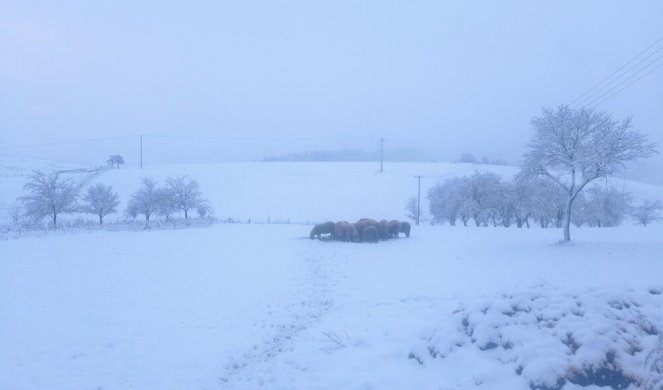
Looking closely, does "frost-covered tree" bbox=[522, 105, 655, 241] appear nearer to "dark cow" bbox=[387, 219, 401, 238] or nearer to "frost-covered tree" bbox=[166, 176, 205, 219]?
"dark cow" bbox=[387, 219, 401, 238]

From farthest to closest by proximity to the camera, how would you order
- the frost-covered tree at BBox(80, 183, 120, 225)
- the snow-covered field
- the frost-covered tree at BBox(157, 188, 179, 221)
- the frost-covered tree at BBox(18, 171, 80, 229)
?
the frost-covered tree at BBox(157, 188, 179, 221) → the frost-covered tree at BBox(80, 183, 120, 225) → the frost-covered tree at BBox(18, 171, 80, 229) → the snow-covered field

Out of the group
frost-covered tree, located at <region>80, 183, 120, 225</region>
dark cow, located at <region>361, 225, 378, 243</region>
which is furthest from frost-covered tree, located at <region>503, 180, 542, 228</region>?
frost-covered tree, located at <region>80, 183, 120, 225</region>

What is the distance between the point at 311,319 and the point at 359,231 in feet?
65.0

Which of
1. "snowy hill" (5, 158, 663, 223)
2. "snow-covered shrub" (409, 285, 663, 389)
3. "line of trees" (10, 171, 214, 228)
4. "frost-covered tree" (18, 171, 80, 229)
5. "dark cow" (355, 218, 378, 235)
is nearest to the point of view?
"snow-covered shrub" (409, 285, 663, 389)

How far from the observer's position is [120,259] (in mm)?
20547

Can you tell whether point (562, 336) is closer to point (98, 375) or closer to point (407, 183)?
point (98, 375)

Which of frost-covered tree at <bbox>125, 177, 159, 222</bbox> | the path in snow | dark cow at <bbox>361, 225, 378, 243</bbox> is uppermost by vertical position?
frost-covered tree at <bbox>125, 177, 159, 222</bbox>

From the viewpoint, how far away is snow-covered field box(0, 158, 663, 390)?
6633 mm

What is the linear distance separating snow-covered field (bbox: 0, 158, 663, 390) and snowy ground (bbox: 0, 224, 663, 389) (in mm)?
39

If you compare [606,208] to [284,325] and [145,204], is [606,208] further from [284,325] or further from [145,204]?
[145,204]

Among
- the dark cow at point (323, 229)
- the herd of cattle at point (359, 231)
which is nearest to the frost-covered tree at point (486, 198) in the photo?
the herd of cattle at point (359, 231)

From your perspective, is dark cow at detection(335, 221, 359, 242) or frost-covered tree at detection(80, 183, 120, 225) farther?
frost-covered tree at detection(80, 183, 120, 225)

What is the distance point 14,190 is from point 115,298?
6640 cm

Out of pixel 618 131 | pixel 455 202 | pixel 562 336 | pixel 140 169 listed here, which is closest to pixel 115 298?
pixel 562 336
